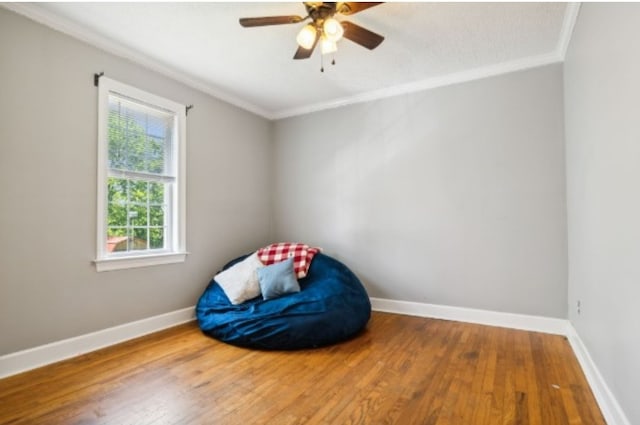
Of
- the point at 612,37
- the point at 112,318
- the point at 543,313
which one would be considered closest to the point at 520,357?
the point at 543,313

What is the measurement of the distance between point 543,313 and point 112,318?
3890 millimetres

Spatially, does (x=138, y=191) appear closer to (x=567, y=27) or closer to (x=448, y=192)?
(x=448, y=192)

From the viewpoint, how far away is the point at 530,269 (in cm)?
318

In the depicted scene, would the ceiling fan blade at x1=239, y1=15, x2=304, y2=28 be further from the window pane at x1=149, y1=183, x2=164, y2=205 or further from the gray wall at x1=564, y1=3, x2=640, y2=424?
the window pane at x1=149, y1=183, x2=164, y2=205

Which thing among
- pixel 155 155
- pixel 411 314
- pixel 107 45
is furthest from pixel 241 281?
pixel 107 45

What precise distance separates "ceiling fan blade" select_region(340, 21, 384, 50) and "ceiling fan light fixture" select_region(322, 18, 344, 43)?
0.08 meters

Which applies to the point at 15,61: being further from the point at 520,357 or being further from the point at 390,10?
the point at 520,357

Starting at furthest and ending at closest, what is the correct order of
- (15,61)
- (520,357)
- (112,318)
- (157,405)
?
(112,318) → (520,357) → (15,61) → (157,405)

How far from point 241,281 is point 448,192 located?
2352 mm

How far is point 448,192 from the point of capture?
3.59 m

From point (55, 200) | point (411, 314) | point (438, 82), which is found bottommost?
point (411, 314)

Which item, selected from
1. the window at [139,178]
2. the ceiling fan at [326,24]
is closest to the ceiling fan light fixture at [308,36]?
the ceiling fan at [326,24]

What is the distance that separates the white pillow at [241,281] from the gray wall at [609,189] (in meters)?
2.65

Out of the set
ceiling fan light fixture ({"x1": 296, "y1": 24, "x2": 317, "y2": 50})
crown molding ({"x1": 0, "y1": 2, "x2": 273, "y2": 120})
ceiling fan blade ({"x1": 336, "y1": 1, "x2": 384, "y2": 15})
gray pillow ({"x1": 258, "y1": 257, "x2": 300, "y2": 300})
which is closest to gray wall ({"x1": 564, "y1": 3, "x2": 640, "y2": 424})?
ceiling fan blade ({"x1": 336, "y1": 1, "x2": 384, "y2": 15})
